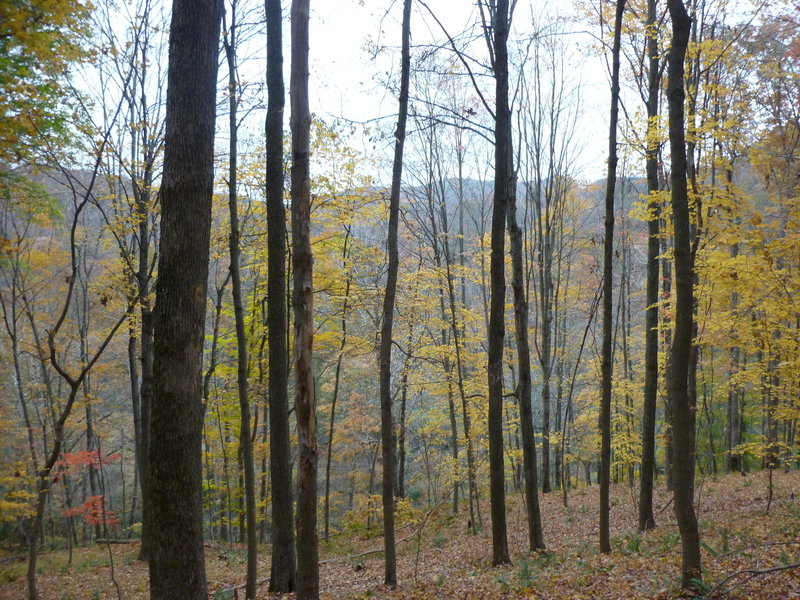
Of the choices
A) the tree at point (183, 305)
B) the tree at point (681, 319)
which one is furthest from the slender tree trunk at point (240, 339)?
the tree at point (681, 319)

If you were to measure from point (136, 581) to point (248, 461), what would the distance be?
5352 mm

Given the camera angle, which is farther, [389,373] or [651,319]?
[651,319]

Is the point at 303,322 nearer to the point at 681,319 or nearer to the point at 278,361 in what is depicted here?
the point at 278,361

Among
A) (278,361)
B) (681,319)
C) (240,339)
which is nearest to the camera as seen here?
(681,319)

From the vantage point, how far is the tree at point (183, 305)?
3.48 m

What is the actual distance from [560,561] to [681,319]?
4.76m

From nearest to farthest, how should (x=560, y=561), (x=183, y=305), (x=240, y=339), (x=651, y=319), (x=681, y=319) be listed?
(x=183, y=305) → (x=681, y=319) → (x=560, y=561) → (x=240, y=339) → (x=651, y=319)

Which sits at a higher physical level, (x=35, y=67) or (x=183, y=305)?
(x=35, y=67)

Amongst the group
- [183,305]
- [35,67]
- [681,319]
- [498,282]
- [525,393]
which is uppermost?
[35,67]

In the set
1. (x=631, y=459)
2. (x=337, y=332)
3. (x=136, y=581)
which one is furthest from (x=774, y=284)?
(x=136, y=581)

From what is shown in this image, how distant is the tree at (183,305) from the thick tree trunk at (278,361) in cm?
334

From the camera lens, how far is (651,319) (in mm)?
9258

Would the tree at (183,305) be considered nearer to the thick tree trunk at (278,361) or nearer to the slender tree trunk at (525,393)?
the thick tree trunk at (278,361)

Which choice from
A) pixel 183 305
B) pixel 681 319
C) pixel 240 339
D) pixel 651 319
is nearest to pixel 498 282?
pixel 681 319
